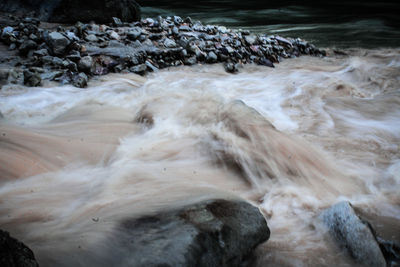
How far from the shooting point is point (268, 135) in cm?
325

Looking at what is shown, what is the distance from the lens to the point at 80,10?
24.5ft

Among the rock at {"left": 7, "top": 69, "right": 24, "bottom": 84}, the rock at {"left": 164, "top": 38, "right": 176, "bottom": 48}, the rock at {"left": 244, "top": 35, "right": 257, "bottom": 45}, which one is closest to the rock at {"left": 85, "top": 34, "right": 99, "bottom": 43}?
the rock at {"left": 164, "top": 38, "right": 176, "bottom": 48}

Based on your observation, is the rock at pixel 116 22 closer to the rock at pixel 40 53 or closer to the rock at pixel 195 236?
the rock at pixel 40 53

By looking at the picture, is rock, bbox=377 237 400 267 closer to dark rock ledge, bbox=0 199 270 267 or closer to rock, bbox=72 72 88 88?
dark rock ledge, bbox=0 199 270 267

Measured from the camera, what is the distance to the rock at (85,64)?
5223mm

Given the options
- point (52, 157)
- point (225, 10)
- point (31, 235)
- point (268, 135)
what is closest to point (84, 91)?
point (52, 157)

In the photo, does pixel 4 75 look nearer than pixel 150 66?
Yes

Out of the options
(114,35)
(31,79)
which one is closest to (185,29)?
(114,35)

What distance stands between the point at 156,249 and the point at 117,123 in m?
2.43

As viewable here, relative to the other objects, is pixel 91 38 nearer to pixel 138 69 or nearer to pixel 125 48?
pixel 125 48

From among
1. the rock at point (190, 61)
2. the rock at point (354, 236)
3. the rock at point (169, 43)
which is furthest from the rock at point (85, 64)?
the rock at point (354, 236)

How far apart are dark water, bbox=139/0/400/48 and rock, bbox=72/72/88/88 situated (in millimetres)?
6963

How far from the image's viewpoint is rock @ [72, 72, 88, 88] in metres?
4.88

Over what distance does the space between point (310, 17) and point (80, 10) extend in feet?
32.3
